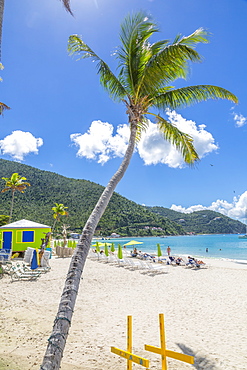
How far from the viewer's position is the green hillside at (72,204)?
6203 cm

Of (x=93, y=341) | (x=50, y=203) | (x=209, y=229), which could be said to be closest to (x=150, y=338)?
(x=93, y=341)

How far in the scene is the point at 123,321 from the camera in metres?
6.37

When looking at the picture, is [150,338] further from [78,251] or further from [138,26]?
[138,26]

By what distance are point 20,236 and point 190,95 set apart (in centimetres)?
1563

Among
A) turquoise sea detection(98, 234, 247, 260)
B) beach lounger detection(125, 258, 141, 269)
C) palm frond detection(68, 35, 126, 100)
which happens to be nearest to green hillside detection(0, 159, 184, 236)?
turquoise sea detection(98, 234, 247, 260)

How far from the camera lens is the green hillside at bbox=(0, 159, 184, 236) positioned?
2442 inches

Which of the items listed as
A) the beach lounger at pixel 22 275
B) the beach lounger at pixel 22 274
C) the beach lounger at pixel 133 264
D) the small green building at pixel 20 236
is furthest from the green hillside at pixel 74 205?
the beach lounger at pixel 22 275

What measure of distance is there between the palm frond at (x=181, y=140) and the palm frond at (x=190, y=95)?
1.63ft

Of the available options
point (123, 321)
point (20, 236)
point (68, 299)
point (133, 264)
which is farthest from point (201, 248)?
point (68, 299)

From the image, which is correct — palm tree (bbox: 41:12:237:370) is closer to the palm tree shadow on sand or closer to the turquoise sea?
the palm tree shadow on sand

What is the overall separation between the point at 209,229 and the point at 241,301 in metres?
120

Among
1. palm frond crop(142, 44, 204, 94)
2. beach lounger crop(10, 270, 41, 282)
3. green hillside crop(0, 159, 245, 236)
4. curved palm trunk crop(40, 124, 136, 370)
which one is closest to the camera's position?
curved palm trunk crop(40, 124, 136, 370)

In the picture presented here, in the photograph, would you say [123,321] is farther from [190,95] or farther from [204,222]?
[204,222]

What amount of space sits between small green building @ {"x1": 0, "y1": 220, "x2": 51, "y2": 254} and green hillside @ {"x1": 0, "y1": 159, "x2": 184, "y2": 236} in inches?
1432
